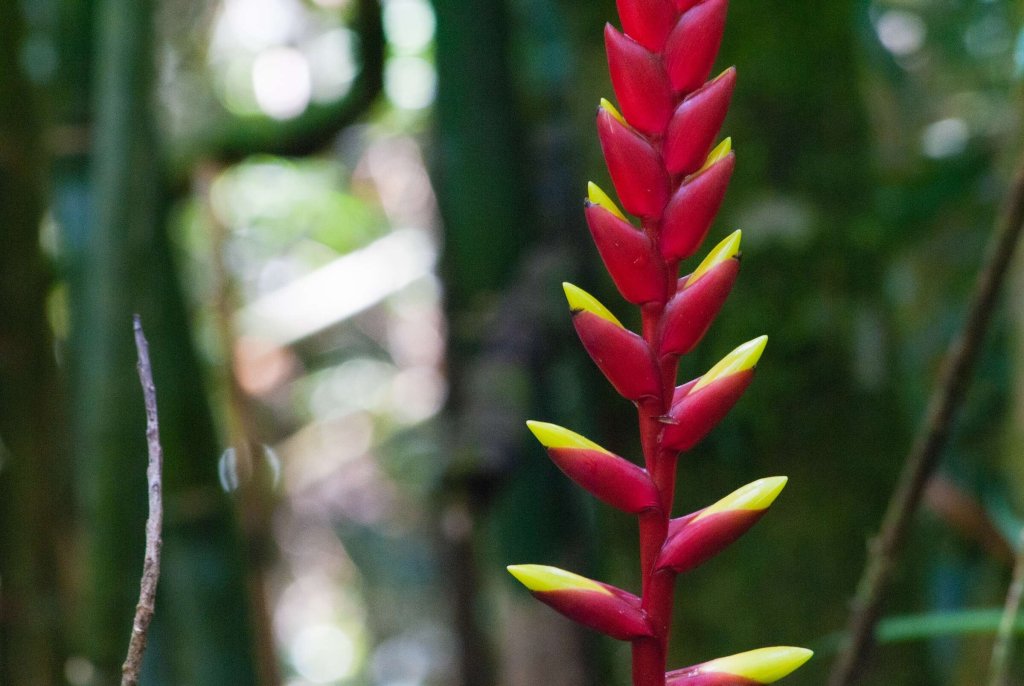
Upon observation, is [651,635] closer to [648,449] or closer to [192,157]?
[648,449]

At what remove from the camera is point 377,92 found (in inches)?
52.2

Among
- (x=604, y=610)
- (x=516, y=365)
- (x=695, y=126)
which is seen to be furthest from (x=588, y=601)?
(x=516, y=365)

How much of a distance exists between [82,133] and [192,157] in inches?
31.5

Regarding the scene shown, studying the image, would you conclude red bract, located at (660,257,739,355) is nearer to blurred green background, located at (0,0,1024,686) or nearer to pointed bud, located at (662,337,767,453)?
pointed bud, located at (662,337,767,453)

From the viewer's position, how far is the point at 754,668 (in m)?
0.25

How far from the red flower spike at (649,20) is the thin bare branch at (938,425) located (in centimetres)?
34

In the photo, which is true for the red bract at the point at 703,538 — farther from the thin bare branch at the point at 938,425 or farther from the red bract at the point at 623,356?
the thin bare branch at the point at 938,425

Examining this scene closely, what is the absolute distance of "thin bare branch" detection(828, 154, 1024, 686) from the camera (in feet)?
1.76

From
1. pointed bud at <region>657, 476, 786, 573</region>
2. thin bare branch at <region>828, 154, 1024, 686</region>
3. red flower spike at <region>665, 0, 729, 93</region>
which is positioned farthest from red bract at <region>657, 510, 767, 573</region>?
thin bare branch at <region>828, 154, 1024, 686</region>

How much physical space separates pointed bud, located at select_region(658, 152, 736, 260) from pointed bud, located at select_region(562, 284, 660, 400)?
2cm

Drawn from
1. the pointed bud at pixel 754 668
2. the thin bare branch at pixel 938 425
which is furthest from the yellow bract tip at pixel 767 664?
the thin bare branch at pixel 938 425

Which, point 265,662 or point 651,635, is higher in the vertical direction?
point 651,635

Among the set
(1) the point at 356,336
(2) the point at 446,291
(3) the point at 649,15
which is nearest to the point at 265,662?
(2) the point at 446,291

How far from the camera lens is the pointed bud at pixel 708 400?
0.24 metres
